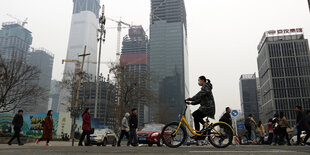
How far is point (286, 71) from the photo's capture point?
90.8 m

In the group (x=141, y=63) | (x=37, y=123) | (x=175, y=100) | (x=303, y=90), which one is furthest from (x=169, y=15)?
(x=37, y=123)

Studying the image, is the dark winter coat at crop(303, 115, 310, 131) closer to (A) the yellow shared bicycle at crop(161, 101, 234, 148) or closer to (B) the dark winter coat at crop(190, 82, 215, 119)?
(A) the yellow shared bicycle at crop(161, 101, 234, 148)

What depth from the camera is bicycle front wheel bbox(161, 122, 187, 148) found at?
21.1 ft

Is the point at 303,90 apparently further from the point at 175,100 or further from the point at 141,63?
the point at 141,63

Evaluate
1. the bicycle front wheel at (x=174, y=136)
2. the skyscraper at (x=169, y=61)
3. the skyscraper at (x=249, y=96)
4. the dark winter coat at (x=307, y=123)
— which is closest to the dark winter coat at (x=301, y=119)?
the dark winter coat at (x=307, y=123)

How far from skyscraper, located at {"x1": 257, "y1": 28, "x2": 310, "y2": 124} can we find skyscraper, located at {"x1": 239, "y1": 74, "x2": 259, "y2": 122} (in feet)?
183

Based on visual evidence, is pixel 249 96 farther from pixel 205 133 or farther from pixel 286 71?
pixel 205 133

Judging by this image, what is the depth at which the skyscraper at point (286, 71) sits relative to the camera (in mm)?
87000

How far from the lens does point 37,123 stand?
29.4m

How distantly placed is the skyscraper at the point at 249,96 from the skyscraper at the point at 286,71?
5591 centimetres

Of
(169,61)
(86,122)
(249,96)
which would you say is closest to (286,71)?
(249,96)

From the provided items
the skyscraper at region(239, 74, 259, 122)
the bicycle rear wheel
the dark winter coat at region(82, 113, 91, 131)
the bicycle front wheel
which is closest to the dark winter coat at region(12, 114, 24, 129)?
the dark winter coat at region(82, 113, 91, 131)

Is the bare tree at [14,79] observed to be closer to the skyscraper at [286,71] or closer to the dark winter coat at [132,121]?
the dark winter coat at [132,121]

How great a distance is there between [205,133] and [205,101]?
0.83m
